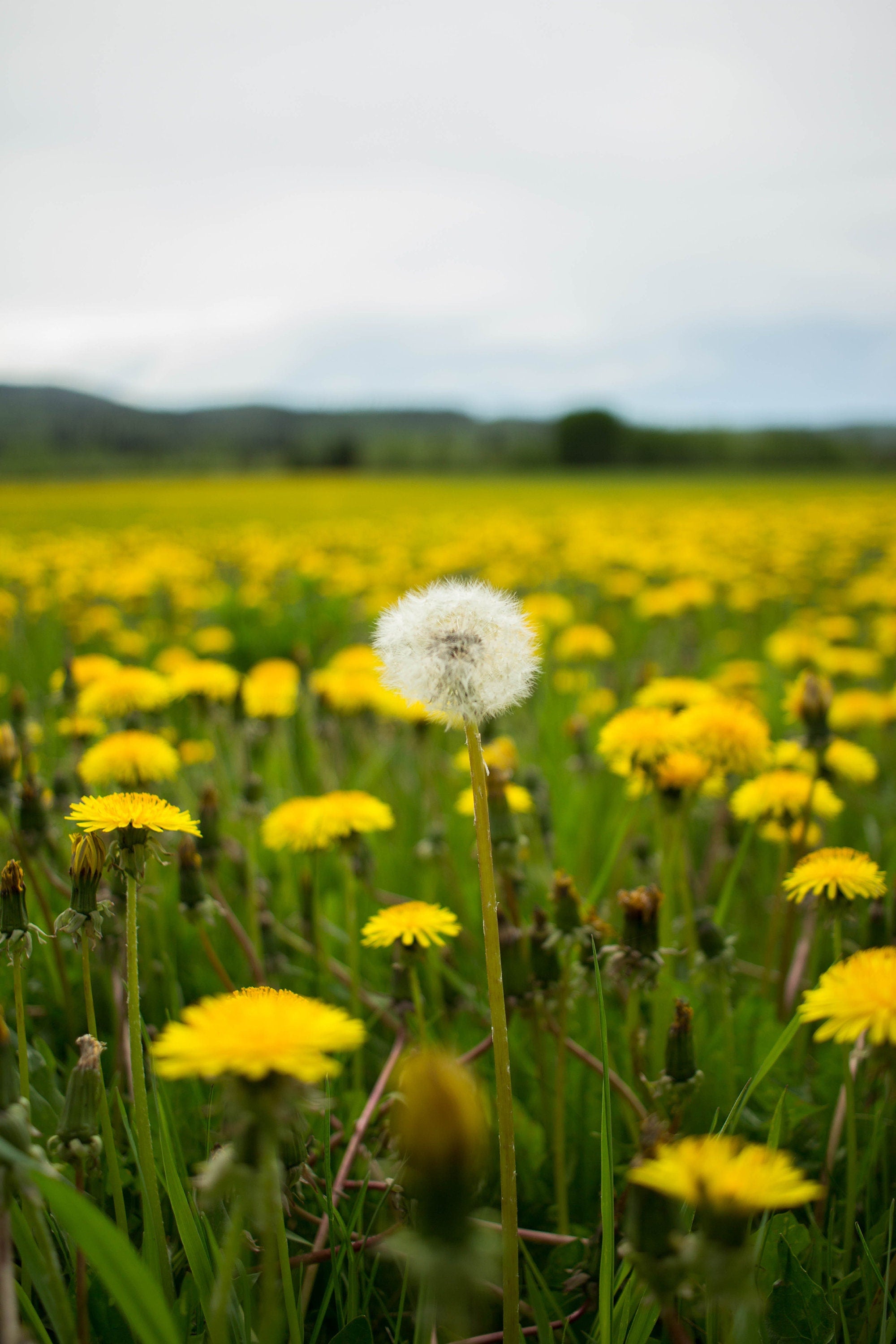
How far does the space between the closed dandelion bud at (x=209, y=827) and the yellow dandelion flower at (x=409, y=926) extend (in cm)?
61

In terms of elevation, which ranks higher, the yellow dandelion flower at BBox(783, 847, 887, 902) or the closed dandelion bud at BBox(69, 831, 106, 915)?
the closed dandelion bud at BBox(69, 831, 106, 915)

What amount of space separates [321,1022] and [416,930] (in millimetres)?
489

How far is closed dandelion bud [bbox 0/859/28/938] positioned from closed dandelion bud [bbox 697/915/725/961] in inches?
39.5

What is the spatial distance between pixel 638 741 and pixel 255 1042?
3.37 feet

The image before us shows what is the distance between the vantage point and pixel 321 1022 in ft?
2.08

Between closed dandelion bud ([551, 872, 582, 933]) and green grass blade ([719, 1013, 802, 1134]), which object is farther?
closed dandelion bud ([551, 872, 582, 933])

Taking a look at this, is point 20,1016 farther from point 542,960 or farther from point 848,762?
point 848,762

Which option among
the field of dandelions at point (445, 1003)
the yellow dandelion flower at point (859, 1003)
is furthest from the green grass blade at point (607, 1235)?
the yellow dandelion flower at point (859, 1003)

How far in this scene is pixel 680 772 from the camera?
1.54m

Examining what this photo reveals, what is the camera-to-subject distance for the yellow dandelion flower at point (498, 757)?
1.61 metres

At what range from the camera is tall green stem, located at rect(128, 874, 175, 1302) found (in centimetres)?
82

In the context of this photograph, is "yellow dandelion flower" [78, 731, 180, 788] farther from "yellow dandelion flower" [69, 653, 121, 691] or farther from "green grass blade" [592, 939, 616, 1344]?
"green grass blade" [592, 939, 616, 1344]

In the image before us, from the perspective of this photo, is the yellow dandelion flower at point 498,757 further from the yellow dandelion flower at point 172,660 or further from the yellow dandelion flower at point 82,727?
the yellow dandelion flower at point 172,660

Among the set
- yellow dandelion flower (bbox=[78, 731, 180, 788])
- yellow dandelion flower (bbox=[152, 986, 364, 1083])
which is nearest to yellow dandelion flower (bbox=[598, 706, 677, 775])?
yellow dandelion flower (bbox=[78, 731, 180, 788])
